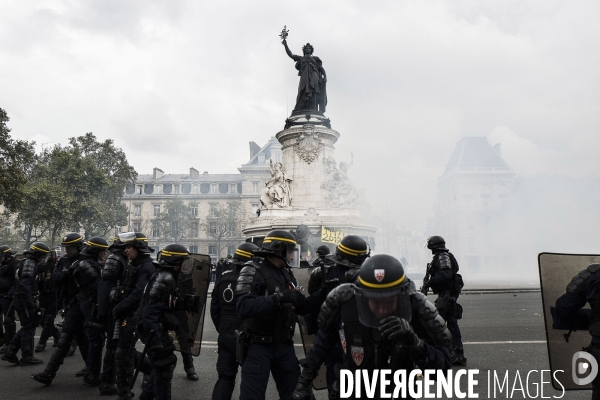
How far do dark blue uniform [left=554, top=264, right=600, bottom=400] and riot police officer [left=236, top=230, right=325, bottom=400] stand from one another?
1.93 metres

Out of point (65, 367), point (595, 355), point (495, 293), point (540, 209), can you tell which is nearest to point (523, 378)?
point (595, 355)

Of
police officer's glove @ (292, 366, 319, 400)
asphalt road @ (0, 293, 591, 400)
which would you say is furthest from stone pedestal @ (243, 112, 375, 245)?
police officer's glove @ (292, 366, 319, 400)

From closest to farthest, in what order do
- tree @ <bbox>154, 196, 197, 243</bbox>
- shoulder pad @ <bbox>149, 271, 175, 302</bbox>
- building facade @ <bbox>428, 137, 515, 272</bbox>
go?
shoulder pad @ <bbox>149, 271, 175, 302</bbox> → building facade @ <bbox>428, 137, 515, 272</bbox> → tree @ <bbox>154, 196, 197, 243</bbox>

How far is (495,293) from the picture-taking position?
66.0ft

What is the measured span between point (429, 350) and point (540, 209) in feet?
129

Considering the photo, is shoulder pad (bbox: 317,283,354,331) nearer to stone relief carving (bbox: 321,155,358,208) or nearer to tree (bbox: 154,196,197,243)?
stone relief carving (bbox: 321,155,358,208)

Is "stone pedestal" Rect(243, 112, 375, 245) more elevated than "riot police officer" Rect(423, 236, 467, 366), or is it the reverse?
"stone pedestal" Rect(243, 112, 375, 245)

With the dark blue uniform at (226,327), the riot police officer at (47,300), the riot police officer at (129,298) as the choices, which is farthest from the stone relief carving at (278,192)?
the dark blue uniform at (226,327)

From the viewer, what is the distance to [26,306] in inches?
304

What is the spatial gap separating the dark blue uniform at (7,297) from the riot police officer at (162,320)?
5.11 meters

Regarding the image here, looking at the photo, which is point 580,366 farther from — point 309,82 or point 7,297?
point 309,82

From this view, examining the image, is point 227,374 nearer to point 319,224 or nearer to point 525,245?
point 319,224

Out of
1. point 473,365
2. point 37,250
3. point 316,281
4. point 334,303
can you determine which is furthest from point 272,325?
point 37,250

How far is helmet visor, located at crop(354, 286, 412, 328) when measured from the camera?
8.61 ft
